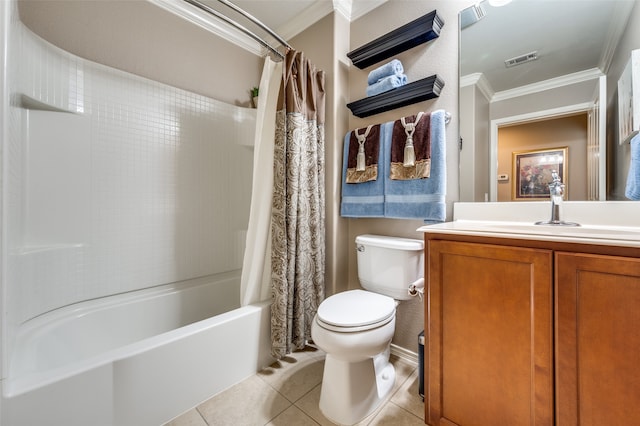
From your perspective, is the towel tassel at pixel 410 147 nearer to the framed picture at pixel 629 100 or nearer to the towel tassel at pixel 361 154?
the towel tassel at pixel 361 154

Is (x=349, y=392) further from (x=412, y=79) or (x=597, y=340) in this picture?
(x=412, y=79)

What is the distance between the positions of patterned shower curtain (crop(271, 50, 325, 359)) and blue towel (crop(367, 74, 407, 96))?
38 centimetres

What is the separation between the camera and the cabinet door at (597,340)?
681 millimetres

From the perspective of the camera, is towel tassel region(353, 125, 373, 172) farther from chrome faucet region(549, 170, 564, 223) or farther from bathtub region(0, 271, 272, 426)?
bathtub region(0, 271, 272, 426)

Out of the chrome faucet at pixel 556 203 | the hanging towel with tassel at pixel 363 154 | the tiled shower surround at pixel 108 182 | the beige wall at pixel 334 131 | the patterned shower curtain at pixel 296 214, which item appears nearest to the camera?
the chrome faucet at pixel 556 203

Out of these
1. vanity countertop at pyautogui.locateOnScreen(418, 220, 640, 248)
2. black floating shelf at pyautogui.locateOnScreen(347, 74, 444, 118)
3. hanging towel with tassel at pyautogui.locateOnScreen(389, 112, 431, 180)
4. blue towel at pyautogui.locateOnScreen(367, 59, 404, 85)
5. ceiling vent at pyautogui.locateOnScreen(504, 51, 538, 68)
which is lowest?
vanity countertop at pyautogui.locateOnScreen(418, 220, 640, 248)

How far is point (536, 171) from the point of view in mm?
1247

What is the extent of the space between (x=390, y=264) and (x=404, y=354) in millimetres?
644

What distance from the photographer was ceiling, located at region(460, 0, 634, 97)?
113cm

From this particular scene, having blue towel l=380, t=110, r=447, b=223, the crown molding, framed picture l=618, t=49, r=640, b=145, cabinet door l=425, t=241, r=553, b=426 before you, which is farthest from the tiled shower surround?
framed picture l=618, t=49, r=640, b=145

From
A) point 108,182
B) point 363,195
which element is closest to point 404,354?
point 363,195

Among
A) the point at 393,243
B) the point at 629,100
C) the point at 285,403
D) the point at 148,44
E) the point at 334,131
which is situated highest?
the point at 148,44

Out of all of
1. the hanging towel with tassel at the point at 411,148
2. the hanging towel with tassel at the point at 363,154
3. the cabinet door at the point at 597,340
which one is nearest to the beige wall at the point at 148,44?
the hanging towel with tassel at the point at 363,154

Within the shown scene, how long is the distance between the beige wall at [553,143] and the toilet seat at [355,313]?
820 mm
